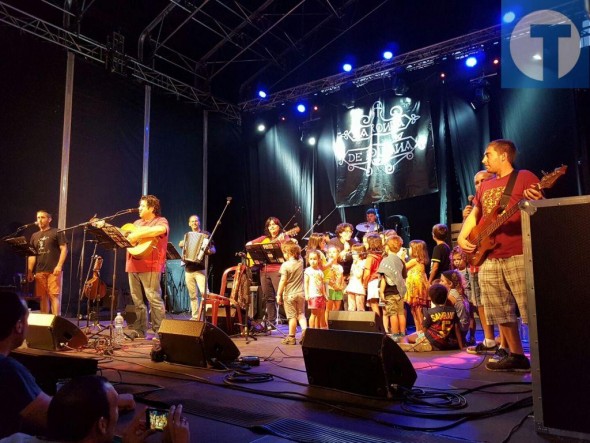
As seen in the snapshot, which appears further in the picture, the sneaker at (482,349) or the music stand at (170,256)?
the music stand at (170,256)

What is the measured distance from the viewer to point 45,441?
5.73 feet

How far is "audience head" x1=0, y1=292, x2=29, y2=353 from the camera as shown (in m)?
2.25

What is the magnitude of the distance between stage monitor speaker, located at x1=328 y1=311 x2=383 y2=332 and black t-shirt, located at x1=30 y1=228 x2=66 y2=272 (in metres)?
5.69

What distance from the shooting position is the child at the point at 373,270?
296 inches

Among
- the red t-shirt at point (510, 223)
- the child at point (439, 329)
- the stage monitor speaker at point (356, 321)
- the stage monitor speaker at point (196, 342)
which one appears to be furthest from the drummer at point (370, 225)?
the stage monitor speaker at point (196, 342)

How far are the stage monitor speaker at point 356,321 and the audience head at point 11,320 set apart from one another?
3.43 metres

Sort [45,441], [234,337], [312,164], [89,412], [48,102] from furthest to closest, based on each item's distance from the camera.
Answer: [312,164], [48,102], [234,337], [45,441], [89,412]

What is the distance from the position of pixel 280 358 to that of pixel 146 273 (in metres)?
2.77

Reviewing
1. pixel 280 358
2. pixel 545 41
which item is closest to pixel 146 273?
pixel 280 358

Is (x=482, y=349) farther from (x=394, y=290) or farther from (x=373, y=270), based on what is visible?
(x=373, y=270)

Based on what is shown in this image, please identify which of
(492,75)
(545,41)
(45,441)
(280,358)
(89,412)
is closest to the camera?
(89,412)

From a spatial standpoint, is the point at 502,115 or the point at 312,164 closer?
the point at 502,115

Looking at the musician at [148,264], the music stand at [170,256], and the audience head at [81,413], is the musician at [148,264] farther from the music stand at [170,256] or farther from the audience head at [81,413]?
the audience head at [81,413]

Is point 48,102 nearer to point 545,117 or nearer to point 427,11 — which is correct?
point 427,11
